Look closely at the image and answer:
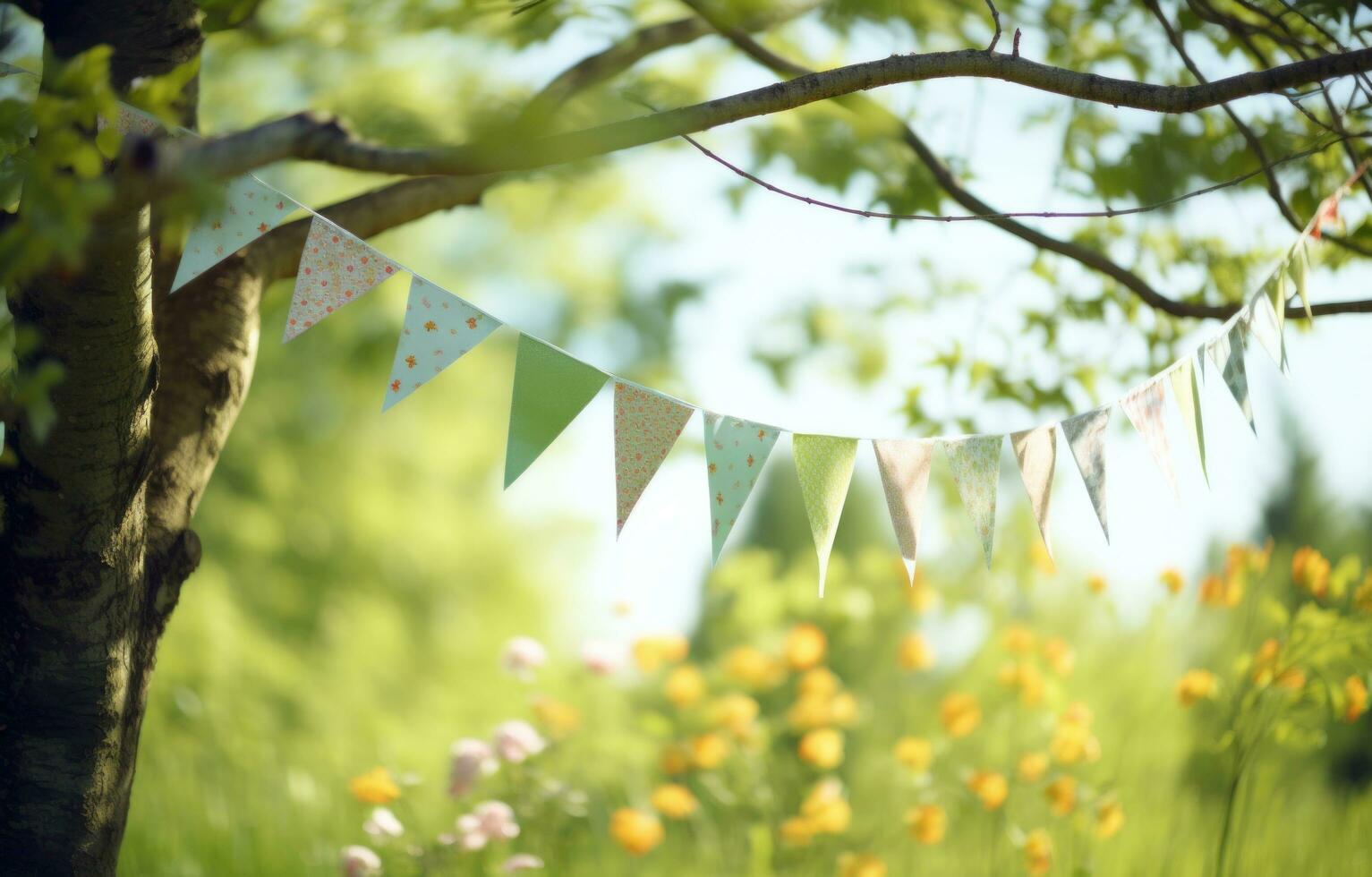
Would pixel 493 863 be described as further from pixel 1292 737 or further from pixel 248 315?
pixel 1292 737

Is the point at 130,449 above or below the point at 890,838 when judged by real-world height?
above

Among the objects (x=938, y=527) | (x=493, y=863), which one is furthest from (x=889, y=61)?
(x=938, y=527)

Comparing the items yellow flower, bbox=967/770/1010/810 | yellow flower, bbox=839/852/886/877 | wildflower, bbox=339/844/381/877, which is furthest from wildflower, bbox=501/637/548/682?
yellow flower, bbox=967/770/1010/810

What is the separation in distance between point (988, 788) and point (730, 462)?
1.46 m

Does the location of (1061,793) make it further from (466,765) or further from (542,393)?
(542,393)

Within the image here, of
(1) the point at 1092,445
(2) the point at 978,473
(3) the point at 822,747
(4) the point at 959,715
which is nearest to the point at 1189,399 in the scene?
(1) the point at 1092,445

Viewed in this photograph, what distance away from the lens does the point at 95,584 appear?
1.47m

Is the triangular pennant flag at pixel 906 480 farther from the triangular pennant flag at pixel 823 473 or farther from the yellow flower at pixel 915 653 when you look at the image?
the yellow flower at pixel 915 653

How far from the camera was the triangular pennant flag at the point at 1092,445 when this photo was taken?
179 cm

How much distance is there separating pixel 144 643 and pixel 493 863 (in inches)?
51.3

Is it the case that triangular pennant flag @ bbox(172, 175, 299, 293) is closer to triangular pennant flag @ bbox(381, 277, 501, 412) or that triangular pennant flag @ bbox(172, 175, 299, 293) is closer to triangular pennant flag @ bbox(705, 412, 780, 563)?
triangular pennant flag @ bbox(381, 277, 501, 412)

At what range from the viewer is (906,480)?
174 centimetres

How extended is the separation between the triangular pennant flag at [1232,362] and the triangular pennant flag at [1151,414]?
123 mm

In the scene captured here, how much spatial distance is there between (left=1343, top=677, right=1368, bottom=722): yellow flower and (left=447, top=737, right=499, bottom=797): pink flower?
193cm
